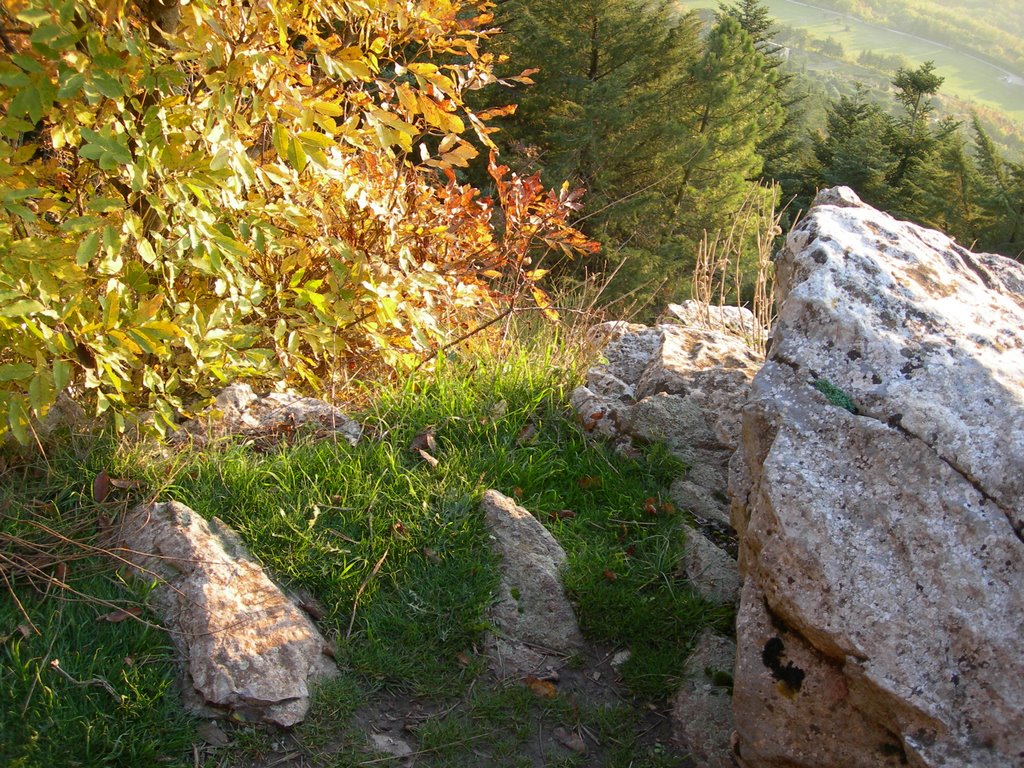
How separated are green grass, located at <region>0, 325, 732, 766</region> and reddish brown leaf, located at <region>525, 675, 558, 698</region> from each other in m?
0.04

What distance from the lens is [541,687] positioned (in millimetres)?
3102

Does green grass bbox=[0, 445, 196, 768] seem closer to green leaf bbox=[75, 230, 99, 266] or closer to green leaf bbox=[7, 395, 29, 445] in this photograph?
green leaf bbox=[7, 395, 29, 445]

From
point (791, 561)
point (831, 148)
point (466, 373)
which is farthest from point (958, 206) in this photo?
point (791, 561)

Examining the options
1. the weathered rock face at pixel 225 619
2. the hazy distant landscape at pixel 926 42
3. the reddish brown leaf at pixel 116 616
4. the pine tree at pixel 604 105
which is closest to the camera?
the weathered rock face at pixel 225 619

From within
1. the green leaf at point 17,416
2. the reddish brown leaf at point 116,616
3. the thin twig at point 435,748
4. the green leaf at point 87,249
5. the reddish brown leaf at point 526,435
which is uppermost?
the green leaf at point 87,249

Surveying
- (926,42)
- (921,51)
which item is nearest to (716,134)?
(921,51)

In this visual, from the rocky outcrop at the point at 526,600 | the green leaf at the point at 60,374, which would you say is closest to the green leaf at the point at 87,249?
the green leaf at the point at 60,374

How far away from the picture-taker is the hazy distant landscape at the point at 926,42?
4206cm

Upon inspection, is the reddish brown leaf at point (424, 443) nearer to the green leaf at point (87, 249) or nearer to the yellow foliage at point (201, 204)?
the yellow foliage at point (201, 204)

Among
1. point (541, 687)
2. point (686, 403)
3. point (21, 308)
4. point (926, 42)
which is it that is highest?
point (926, 42)

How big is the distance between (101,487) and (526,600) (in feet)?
5.49

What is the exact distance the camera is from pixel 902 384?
2.87m

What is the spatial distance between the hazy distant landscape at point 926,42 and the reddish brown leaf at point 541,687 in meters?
40.5

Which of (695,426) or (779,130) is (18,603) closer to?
(695,426)
